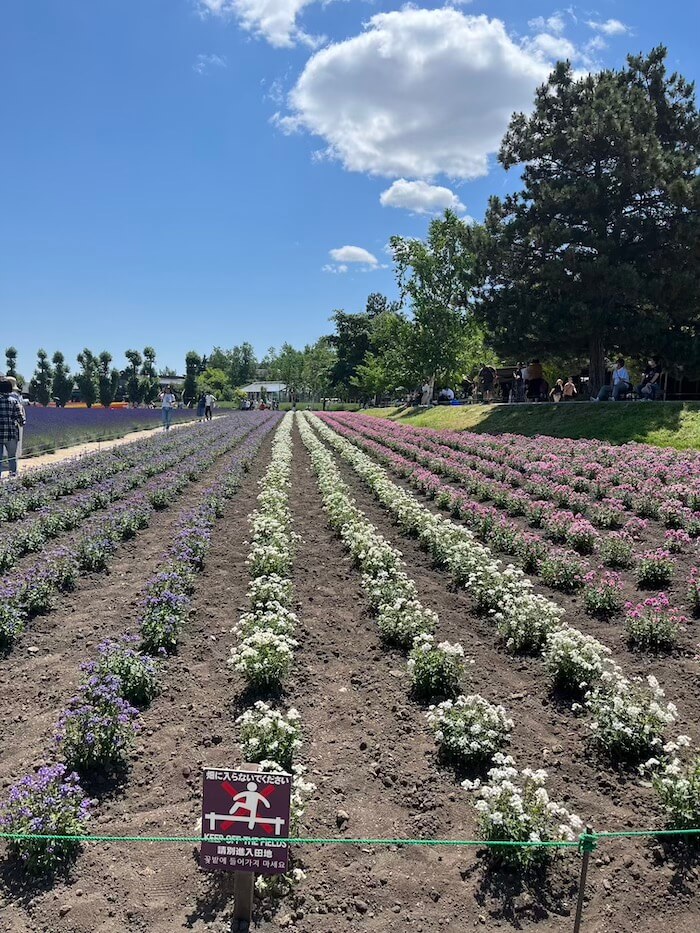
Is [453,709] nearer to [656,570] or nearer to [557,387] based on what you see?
[656,570]

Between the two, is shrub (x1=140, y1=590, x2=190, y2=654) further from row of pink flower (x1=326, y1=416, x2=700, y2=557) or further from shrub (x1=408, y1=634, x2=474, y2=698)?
row of pink flower (x1=326, y1=416, x2=700, y2=557)

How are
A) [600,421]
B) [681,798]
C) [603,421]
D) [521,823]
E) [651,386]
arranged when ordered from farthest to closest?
[651,386]
[600,421]
[603,421]
[681,798]
[521,823]

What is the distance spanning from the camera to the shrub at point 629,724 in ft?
13.6

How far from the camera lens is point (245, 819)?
2643mm

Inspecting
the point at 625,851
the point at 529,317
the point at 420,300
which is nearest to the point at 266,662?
the point at 625,851

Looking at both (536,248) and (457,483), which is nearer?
(457,483)

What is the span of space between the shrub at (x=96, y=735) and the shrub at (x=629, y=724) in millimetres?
3197

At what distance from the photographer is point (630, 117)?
908 inches

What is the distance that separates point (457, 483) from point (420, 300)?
33293 millimetres

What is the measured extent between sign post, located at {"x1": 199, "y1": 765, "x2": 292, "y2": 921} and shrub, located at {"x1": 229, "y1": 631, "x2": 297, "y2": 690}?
2.28 m

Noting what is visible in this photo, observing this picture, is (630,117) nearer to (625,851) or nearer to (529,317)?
(529,317)

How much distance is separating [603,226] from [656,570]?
775 inches

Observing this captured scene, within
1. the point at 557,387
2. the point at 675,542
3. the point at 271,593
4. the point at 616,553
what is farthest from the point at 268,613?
the point at 557,387

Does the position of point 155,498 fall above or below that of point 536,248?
below
